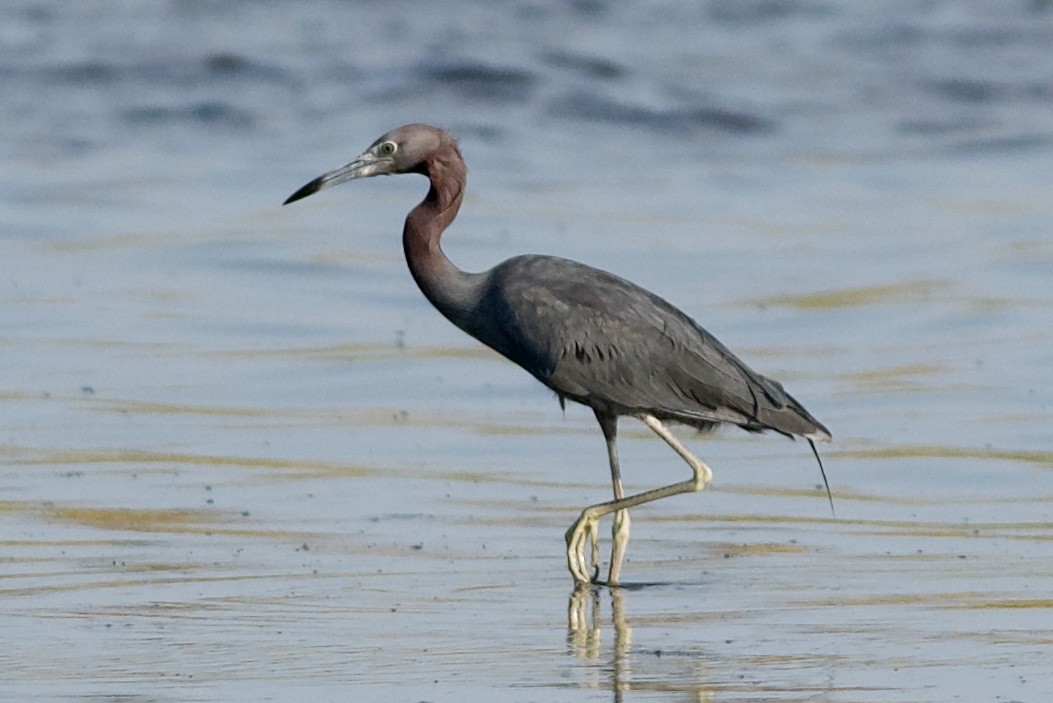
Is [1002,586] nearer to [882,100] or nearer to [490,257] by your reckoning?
[490,257]

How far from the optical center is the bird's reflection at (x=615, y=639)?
637cm

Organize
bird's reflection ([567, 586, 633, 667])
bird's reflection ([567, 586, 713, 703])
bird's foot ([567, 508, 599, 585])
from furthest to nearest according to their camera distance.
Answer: bird's foot ([567, 508, 599, 585]), bird's reflection ([567, 586, 633, 667]), bird's reflection ([567, 586, 713, 703])

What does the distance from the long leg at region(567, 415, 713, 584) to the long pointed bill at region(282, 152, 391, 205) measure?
1.38 meters

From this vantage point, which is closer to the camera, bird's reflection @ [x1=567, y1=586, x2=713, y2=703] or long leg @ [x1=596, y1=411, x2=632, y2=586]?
bird's reflection @ [x1=567, y1=586, x2=713, y2=703]

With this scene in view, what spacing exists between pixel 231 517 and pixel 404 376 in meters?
3.41

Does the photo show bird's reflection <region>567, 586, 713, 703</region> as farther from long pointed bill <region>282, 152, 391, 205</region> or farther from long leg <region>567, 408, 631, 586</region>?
long pointed bill <region>282, 152, 391, 205</region>

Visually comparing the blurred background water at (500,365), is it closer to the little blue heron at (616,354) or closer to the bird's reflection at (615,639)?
the bird's reflection at (615,639)

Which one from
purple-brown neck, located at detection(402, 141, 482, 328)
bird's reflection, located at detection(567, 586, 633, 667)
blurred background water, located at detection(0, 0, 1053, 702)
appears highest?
purple-brown neck, located at detection(402, 141, 482, 328)

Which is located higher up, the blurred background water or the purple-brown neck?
the purple-brown neck

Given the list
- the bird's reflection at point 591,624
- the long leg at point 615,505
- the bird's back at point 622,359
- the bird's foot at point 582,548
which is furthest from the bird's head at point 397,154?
the bird's reflection at point 591,624

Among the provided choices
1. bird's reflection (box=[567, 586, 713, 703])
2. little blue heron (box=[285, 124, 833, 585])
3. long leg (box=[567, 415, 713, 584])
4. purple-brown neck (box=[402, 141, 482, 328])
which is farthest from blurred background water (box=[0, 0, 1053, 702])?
purple-brown neck (box=[402, 141, 482, 328])

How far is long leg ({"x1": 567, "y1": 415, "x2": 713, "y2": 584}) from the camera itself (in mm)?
8078

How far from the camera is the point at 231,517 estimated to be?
351 inches

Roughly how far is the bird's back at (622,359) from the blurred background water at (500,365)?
0.48m
